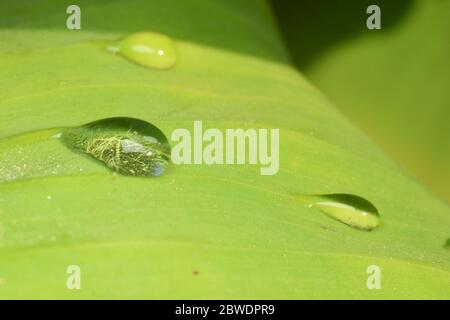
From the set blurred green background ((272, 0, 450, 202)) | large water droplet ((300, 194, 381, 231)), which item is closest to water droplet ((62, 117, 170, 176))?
large water droplet ((300, 194, 381, 231))

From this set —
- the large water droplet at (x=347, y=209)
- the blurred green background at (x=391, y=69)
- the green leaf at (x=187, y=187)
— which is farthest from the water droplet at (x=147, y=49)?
the blurred green background at (x=391, y=69)

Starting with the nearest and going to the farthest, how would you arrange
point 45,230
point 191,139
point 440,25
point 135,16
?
point 45,230, point 191,139, point 135,16, point 440,25

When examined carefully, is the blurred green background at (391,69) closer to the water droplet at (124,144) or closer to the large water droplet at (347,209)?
the large water droplet at (347,209)

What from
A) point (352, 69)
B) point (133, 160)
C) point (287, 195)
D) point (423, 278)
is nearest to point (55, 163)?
point (133, 160)

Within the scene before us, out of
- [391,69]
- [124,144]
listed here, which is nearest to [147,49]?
[124,144]

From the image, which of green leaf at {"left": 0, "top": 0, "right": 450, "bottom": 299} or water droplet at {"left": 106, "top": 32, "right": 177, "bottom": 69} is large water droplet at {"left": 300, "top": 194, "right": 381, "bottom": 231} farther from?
water droplet at {"left": 106, "top": 32, "right": 177, "bottom": 69}

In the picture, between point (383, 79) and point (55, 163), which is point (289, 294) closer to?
point (55, 163)

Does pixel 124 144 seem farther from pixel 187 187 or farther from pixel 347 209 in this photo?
pixel 347 209
